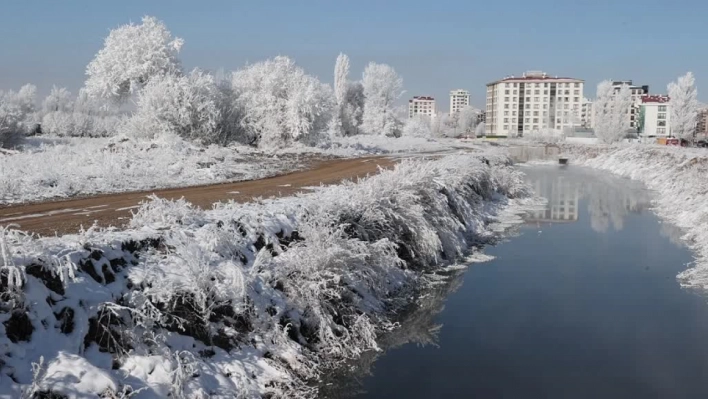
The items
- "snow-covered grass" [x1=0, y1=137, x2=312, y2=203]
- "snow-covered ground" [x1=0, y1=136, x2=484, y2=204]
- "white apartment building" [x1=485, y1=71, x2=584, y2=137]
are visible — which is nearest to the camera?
"snow-covered grass" [x1=0, y1=137, x2=312, y2=203]

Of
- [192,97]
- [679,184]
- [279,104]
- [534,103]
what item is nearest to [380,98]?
[279,104]

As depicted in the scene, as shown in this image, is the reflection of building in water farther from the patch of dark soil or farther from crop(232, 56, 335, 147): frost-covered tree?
the patch of dark soil

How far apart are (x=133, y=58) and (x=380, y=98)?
188 feet

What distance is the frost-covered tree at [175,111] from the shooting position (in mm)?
37625

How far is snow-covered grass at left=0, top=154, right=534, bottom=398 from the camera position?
679cm

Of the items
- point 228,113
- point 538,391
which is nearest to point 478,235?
point 538,391

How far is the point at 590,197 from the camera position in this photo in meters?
33.6

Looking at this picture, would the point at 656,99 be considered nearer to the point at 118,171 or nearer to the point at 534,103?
the point at 534,103

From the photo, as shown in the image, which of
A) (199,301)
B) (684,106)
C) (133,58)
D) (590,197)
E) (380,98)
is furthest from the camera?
(380,98)

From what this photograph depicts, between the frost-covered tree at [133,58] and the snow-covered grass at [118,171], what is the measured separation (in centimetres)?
1155

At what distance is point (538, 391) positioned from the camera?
8.95 meters

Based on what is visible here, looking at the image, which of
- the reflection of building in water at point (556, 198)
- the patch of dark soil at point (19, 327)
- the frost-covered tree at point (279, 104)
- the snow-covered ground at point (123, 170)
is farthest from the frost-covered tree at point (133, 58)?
the patch of dark soil at point (19, 327)

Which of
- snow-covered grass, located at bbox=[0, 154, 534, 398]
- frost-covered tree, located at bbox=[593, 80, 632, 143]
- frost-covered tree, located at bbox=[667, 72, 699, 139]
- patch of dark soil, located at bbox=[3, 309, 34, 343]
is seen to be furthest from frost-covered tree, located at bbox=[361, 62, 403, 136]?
patch of dark soil, located at bbox=[3, 309, 34, 343]

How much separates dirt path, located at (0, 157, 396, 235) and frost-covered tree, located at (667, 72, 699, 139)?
73.7 m
